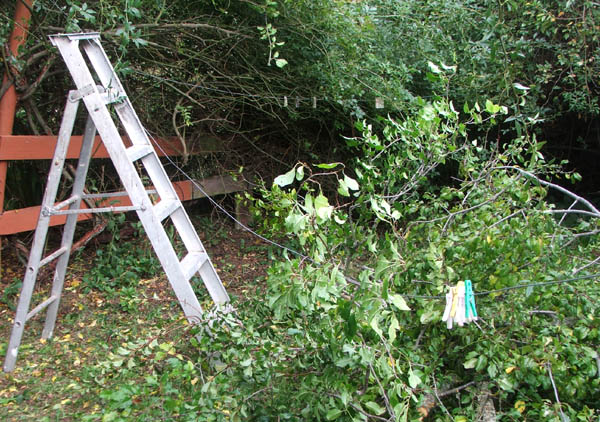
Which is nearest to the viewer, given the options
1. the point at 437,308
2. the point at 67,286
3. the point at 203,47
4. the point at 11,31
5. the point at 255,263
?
the point at 437,308

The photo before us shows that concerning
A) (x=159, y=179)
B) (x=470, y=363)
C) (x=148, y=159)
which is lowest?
(x=470, y=363)

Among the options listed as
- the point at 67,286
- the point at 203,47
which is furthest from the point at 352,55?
the point at 67,286

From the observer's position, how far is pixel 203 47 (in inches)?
196

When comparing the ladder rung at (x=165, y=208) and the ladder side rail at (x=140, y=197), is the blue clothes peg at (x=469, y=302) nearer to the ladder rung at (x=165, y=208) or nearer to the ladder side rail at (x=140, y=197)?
the ladder side rail at (x=140, y=197)

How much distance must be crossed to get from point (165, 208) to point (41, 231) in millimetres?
903

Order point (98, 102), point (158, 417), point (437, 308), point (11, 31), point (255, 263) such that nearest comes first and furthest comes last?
1. point (437, 308)
2. point (158, 417)
3. point (98, 102)
4. point (11, 31)
5. point (255, 263)

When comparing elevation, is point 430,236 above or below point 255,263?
above

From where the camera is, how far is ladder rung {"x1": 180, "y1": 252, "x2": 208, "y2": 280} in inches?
116

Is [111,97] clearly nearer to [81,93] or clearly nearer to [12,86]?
[81,93]

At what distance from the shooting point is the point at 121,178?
9.46 ft

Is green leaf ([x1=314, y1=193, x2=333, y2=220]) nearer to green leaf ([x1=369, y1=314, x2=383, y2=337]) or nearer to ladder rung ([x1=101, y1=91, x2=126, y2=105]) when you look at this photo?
green leaf ([x1=369, y1=314, x2=383, y2=337])

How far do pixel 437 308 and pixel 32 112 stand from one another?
12.0 ft

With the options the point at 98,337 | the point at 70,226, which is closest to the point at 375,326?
the point at 70,226

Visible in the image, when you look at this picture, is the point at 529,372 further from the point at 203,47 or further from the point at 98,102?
the point at 203,47
